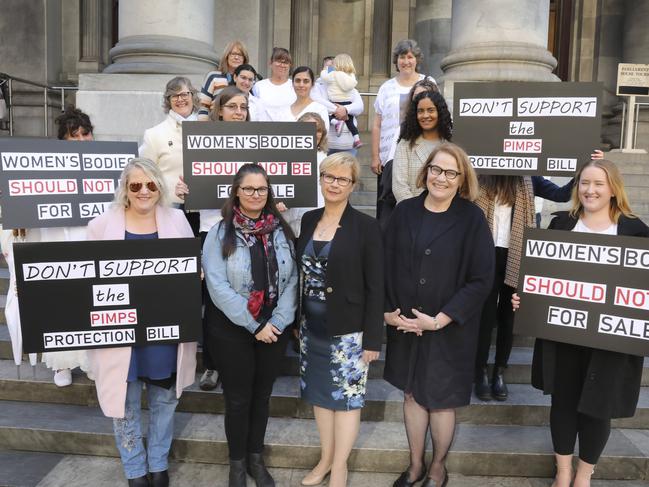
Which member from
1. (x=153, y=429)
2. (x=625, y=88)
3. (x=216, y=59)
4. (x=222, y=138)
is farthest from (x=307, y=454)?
(x=625, y=88)

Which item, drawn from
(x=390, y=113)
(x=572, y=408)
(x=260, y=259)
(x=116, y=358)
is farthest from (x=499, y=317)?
(x=116, y=358)

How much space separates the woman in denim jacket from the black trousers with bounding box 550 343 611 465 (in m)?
1.61

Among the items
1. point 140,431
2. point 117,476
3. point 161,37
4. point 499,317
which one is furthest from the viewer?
point 161,37

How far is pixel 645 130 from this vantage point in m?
11.6

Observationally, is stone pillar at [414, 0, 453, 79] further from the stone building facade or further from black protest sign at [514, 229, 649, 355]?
black protest sign at [514, 229, 649, 355]

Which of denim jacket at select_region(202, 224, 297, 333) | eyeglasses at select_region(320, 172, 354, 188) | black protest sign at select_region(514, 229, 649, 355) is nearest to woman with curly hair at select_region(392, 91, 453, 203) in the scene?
eyeglasses at select_region(320, 172, 354, 188)

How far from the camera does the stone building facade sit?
6.66 meters

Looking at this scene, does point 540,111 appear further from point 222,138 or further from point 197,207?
point 197,207

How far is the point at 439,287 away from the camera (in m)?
3.16

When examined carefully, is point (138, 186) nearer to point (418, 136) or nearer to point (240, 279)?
point (240, 279)

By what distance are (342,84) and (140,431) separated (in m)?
3.92

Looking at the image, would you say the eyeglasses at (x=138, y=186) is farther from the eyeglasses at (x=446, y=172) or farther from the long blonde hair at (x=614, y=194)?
the long blonde hair at (x=614, y=194)

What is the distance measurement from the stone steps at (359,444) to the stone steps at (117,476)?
0.05m

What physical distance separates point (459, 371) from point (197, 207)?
6.78 feet
